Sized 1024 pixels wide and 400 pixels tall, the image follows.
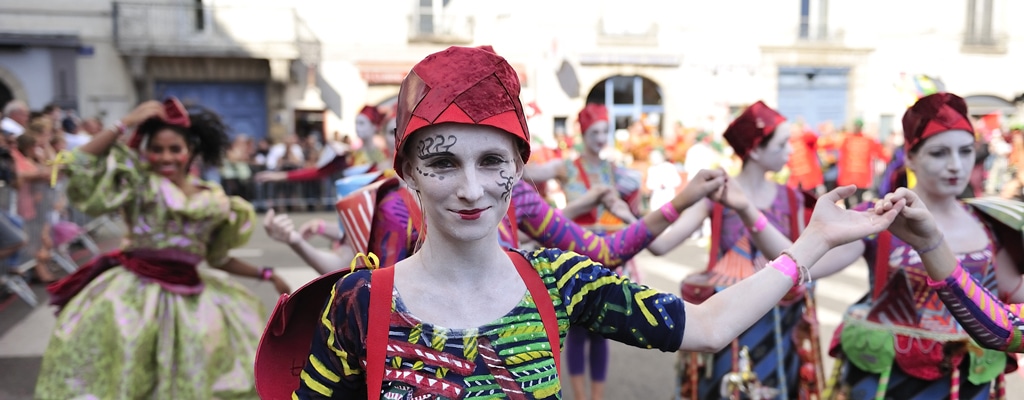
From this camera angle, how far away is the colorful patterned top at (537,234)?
9.45ft

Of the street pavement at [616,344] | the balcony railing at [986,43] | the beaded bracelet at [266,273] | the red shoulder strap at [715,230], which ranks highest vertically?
the balcony railing at [986,43]

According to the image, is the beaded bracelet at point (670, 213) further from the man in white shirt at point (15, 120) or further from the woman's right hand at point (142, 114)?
the man in white shirt at point (15, 120)

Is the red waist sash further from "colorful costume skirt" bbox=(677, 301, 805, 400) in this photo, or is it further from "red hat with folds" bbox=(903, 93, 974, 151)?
"red hat with folds" bbox=(903, 93, 974, 151)

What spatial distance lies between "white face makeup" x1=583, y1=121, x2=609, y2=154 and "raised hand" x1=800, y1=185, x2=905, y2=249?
390 centimetres

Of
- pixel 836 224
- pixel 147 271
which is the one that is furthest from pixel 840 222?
pixel 147 271

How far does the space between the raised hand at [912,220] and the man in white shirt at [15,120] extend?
9.56 meters

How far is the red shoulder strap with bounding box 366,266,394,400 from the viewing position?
173 cm

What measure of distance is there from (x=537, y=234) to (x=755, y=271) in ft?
4.79

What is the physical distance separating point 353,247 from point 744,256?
6.34 ft

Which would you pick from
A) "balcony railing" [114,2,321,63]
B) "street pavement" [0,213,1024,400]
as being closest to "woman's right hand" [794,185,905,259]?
"street pavement" [0,213,1024,400]

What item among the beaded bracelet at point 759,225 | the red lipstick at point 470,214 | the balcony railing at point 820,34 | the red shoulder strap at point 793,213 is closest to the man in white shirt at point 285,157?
the red shoulder strap at point 793,213

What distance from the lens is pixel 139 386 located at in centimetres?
400

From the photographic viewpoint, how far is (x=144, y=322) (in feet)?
13.2

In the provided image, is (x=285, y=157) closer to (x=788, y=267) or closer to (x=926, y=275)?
(x=926, y=275)
